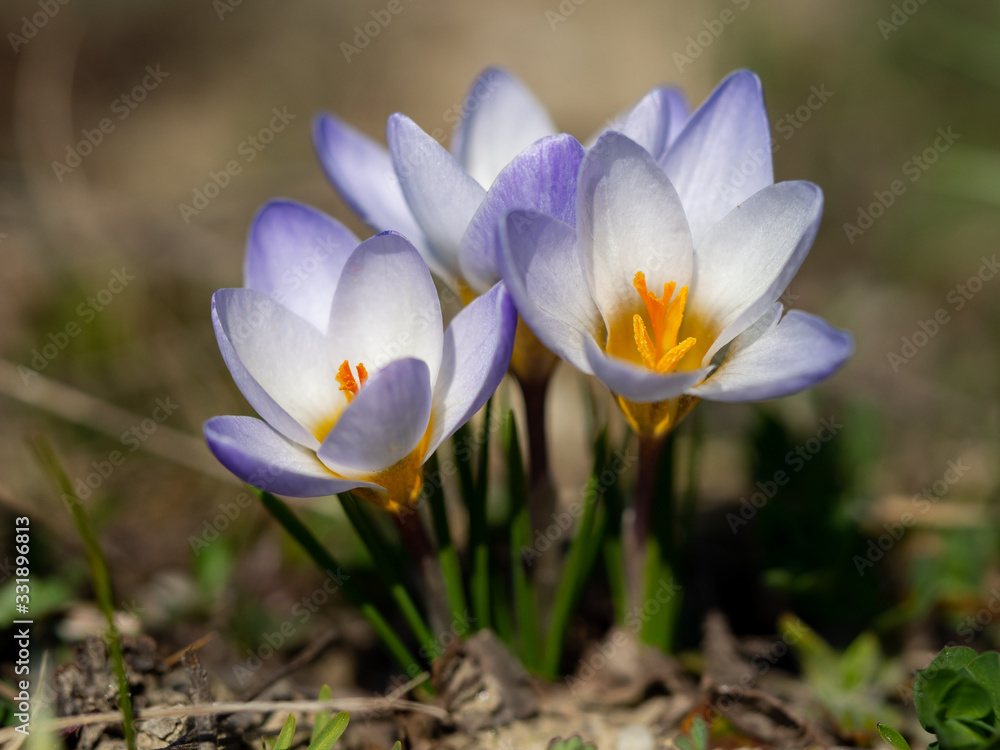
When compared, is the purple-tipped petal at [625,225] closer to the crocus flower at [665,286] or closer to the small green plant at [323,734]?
the crocus flower at [665,286]

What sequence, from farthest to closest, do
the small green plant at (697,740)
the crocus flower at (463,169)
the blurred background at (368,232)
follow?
the blurred background at (368,232) → the small green plant at (697,740) → the crocus flower at (463,169)

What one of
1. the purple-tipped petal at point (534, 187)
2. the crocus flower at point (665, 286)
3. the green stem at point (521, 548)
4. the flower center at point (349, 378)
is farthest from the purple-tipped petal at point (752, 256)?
the flower center at point (349, 378)

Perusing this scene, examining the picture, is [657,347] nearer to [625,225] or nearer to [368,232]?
[625,225]

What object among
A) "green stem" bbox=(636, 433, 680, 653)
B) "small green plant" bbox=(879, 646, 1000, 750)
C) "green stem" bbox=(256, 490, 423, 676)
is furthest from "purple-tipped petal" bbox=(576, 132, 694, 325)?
"small green plant" bbox=(879, 646, 1000, 750)

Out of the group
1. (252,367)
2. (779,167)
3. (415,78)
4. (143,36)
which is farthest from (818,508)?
(143,36)

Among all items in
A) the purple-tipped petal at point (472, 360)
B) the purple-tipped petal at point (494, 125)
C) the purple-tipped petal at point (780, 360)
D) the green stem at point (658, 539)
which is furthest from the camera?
the purple-tipped petal at point (494, 125)

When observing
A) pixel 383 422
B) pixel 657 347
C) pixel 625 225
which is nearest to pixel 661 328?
pixel 657 347

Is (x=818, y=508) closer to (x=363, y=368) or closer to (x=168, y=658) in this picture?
(x=363, y=368)
